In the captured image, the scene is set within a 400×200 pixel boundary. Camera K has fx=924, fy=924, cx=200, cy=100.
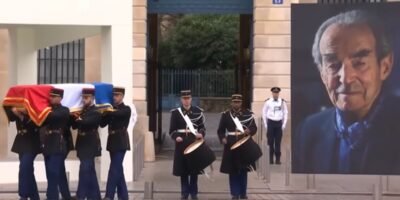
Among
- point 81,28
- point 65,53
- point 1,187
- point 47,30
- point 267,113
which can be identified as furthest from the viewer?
point 65,53

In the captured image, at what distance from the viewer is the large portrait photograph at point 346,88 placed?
1407 centimetres

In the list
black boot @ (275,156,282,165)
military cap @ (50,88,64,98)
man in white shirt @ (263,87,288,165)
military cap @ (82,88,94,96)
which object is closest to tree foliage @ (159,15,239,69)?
black boot @ (275,156,282,165)

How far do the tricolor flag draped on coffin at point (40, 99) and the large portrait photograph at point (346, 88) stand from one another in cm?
308

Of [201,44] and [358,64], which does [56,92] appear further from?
[201,44]

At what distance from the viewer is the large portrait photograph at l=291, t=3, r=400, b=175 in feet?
46.2

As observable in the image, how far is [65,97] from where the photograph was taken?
46.5ft

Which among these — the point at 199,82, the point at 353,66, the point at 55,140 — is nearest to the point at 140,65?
the point at 55,140

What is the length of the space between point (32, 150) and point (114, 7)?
3.86 m

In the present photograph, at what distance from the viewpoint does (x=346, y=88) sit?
14094 mm

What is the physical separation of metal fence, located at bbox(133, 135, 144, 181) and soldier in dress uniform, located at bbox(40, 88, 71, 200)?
3.87 m

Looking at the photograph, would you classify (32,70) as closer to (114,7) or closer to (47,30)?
(47,30)

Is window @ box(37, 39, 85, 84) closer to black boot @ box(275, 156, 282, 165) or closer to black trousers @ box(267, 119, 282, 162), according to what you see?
black trousers @ box(267, 119, 282, 162)

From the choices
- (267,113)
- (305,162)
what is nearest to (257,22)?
(267,113)

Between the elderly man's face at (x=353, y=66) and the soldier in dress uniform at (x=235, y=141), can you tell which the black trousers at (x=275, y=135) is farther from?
the elderly man's face at (x=353, y=66)
